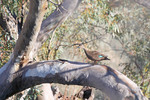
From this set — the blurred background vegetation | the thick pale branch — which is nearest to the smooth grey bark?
the thick pale branch

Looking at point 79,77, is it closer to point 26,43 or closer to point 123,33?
point 26,43

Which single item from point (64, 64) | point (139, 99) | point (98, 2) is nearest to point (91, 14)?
point (98, 2)

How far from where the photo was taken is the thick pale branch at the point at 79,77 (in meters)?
2.50

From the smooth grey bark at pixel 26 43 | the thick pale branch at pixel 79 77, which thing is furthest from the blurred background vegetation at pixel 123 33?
the thick pale branch at pixel 79 77

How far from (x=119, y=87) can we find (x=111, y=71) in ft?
0.72

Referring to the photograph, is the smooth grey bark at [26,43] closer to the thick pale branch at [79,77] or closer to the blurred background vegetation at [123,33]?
the thick pale branch at [79,77]

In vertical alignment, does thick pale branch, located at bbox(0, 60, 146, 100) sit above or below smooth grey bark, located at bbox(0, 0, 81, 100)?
below

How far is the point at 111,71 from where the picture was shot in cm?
265

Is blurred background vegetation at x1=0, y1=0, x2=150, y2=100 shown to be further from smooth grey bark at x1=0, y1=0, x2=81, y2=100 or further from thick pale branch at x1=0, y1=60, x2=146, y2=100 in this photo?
thick pale branch at x1=0, y1=60, x2=146, y2=100

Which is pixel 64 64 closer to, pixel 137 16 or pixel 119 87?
pixel 119 87

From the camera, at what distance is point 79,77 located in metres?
2.67

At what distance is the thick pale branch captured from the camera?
8.19 feet

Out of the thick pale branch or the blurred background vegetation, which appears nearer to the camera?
the thick pale branch

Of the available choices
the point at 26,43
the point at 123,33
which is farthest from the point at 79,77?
the point at 123,33
